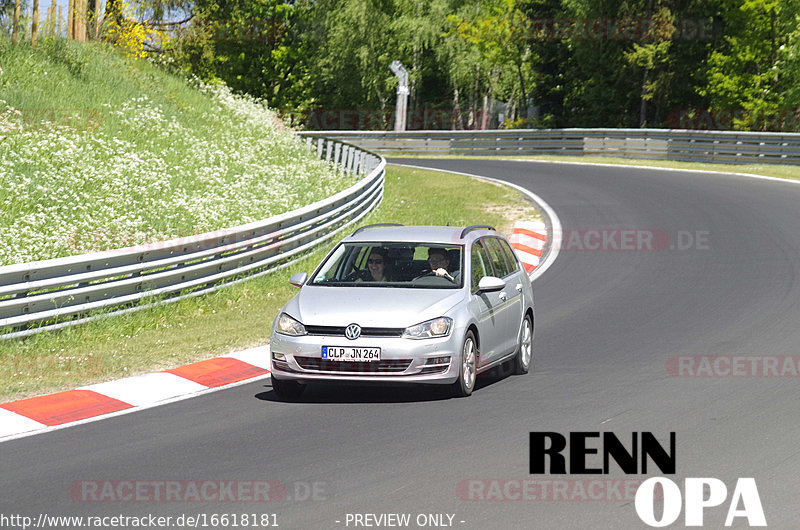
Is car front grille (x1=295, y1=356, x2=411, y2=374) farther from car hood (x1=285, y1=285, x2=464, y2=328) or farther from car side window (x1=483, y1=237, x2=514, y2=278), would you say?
car side window (x1=483, y1=237, x2=514, y2=278)

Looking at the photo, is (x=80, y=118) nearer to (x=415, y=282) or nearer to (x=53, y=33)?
(x=53, y=33)

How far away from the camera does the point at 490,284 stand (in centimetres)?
1096

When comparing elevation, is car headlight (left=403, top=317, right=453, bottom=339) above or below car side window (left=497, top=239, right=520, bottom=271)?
below

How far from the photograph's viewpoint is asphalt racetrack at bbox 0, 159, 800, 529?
23.4 ft

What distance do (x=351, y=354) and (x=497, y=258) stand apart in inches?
107

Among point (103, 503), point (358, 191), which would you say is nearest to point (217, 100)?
→ point (358, 191)

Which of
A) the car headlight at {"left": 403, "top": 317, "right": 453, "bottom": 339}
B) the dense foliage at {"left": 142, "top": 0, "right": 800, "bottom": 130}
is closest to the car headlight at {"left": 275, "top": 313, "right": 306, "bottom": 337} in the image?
the car headlight at {"left": 403, "top": 317, "right": 453, "bottom": 339}

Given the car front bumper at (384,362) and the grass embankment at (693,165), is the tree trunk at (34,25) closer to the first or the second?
the grass embankment at (693,165)

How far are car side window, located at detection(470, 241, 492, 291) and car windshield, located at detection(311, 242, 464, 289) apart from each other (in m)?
0.16

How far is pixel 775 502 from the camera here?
711cm

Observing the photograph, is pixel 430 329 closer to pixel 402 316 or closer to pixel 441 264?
pixel 402 316

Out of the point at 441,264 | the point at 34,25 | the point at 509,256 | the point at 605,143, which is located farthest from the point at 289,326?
the point at 605,143

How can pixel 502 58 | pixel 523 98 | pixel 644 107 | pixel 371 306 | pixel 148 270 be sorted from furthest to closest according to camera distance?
1. pixel 523 98
2. pixel 502 58
3. pixel 644 107
4. pixel 148 270
5. pixel 371 306

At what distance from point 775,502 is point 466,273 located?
465cm
